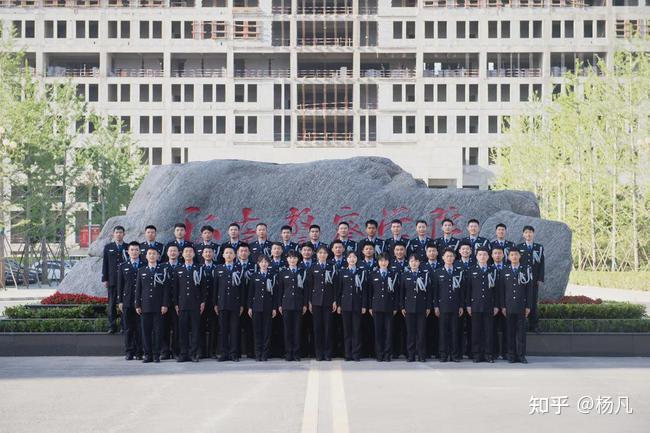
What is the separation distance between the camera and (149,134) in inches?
2434

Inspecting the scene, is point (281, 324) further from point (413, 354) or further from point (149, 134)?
point (149, 134)

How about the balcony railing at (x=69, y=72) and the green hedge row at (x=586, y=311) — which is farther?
the balcony railing at (x=69, y=72)

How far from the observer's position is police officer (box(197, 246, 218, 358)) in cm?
1191

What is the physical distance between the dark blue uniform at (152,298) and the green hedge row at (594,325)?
480cm

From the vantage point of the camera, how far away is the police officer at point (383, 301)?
11758 millimetres

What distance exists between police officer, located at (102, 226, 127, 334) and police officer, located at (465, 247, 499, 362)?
4370 millimetres

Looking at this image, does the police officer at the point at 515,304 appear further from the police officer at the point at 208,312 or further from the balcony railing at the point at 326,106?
the balcony railing at the point at 326,106

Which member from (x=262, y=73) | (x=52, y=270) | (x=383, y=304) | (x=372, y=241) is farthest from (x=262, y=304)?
(x=262, y=73)

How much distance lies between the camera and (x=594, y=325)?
1244 centimetres

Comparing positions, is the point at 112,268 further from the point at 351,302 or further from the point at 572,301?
the point at 572,301

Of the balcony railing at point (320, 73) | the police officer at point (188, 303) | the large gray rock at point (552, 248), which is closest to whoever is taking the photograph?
the police officer at point (188, 303)

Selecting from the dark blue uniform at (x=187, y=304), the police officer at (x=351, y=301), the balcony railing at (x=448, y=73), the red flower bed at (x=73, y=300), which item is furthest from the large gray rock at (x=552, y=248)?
the balcony railing at (x=448, y=73)

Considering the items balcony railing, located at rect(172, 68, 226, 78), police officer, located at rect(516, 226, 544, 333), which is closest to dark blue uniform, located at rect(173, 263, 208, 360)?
police officer, located at rect(516, 226, 544, 333)

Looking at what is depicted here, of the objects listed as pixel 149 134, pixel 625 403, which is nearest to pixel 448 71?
pixel 149 134
